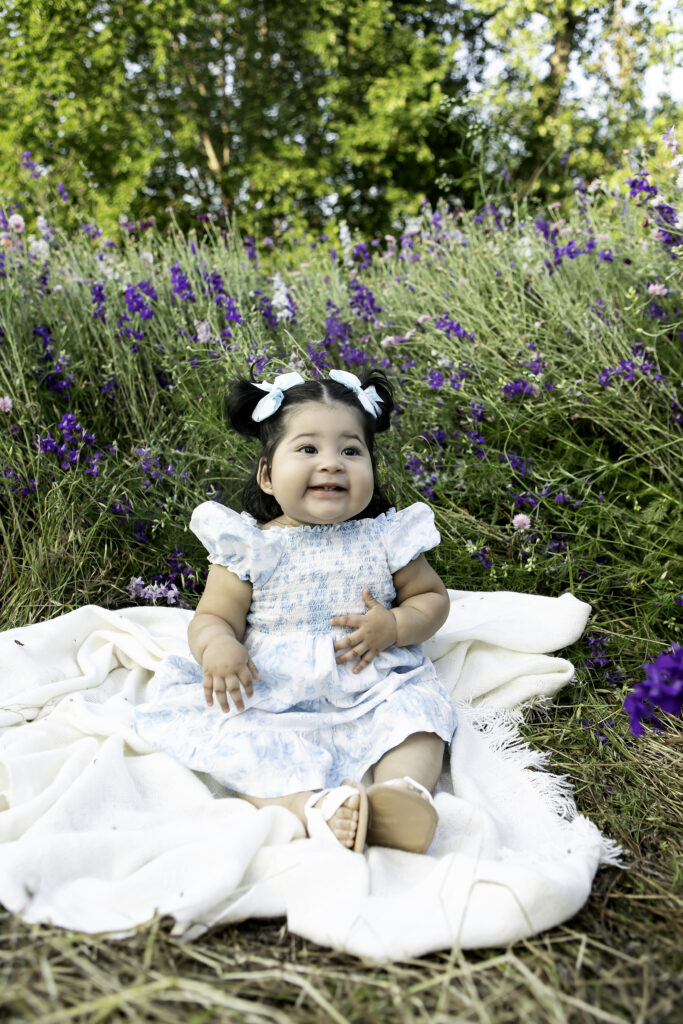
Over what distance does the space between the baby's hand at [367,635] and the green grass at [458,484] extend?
0.51m

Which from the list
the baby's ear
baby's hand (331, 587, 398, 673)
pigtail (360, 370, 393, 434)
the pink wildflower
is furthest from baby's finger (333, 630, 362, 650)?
the pink wildflower

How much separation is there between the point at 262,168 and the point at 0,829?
37.7 feet

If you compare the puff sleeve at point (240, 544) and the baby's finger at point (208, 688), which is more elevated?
the puff sleeve at point (240, 544)

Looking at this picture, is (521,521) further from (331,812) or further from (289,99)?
(289,99)

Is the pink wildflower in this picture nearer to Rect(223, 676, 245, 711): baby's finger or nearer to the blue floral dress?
the blue floral dress

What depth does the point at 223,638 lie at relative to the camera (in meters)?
1.83

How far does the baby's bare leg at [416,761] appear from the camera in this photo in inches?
67.0

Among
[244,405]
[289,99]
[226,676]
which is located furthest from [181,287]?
[289,99]

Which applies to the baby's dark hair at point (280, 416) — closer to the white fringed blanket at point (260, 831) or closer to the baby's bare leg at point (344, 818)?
the white fringed blanket at point (260, 831)

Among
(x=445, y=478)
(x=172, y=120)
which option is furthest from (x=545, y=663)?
(x=172, y=120)

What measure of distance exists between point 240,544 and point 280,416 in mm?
335

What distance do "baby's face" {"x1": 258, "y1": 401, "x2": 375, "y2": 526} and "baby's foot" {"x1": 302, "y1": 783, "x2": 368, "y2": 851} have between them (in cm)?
65

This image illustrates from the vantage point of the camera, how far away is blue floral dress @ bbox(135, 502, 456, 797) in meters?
1.73

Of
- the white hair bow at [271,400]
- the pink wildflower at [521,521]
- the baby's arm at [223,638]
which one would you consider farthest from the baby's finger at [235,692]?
the pink wildflower at [521,521]
